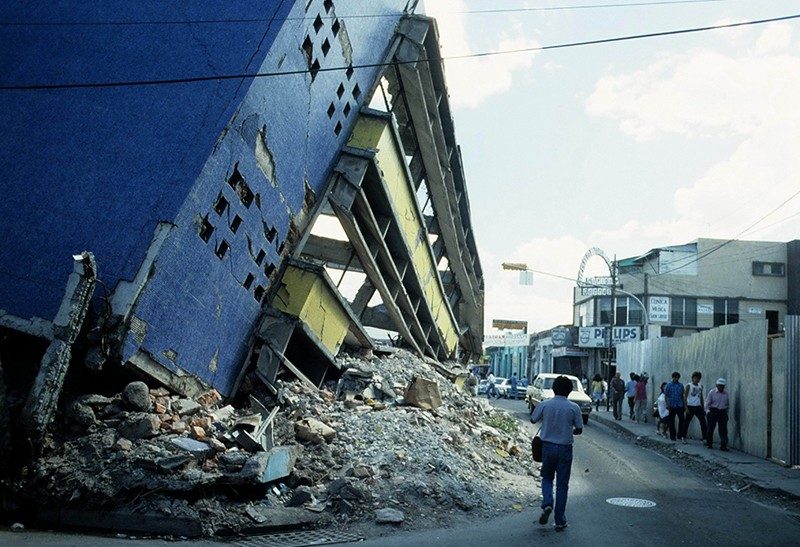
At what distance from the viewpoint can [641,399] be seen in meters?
22.8

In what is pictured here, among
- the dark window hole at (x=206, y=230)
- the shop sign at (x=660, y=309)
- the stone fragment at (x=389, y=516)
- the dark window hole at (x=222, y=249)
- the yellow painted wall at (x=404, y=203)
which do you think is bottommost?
the stone fragment at (x=389, y=516)

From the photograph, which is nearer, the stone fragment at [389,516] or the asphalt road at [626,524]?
the asphalt road at [626,524]

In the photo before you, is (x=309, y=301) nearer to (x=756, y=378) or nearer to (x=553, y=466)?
(x=553, y=466)

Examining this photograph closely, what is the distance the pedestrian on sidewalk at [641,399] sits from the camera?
22609mm

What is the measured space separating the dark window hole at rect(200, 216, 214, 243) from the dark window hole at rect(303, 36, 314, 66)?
3245mm

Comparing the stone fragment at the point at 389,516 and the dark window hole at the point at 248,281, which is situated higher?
the dark window hole at the point at 248,281

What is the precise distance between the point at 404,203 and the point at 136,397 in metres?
8.56

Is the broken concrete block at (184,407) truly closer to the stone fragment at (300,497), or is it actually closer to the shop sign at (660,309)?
the stone fragment at (300,497)

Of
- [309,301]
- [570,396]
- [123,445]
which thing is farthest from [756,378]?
[123,445]

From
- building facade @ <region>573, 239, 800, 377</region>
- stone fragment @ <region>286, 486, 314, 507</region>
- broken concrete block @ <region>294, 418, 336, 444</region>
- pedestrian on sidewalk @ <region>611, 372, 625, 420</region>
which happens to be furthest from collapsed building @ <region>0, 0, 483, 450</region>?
building facade @ <region>573, 239, 800, 377</region>

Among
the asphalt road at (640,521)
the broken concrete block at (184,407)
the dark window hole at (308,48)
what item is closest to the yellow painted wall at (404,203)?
the dark window hole at (308,48)

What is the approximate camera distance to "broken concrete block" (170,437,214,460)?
24.4 feet

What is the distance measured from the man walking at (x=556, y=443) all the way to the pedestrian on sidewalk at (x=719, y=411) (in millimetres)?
8506

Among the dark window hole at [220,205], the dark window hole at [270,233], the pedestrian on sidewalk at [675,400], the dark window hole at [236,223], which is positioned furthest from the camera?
the pedestrian on sidewalk at [675,400]
